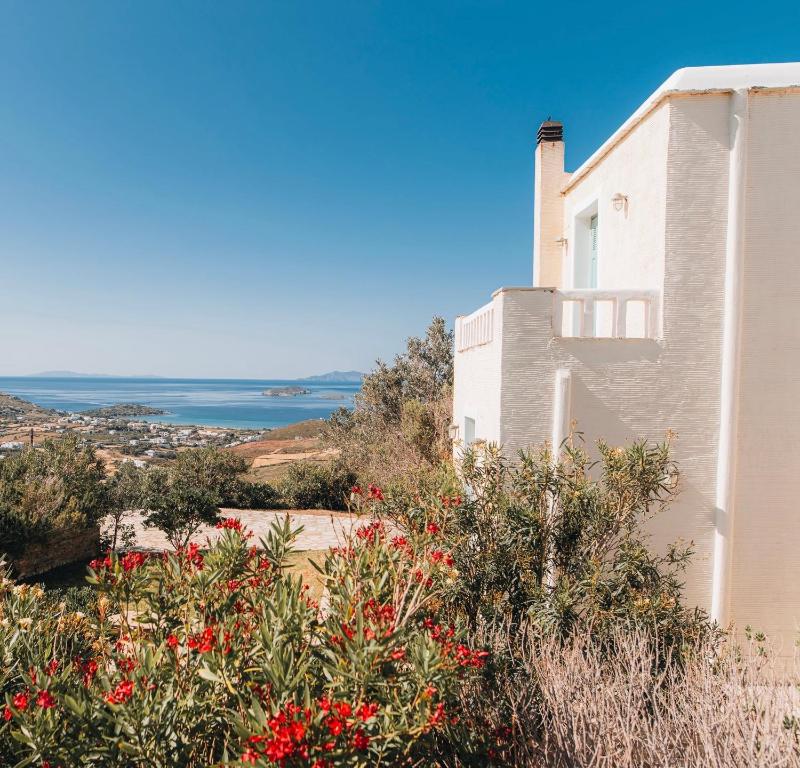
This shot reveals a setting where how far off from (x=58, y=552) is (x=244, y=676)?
45.4ft

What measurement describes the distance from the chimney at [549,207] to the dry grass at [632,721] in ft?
28.7

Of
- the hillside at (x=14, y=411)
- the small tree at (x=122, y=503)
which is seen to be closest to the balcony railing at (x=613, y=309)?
the small tree at (x=122, y=503)

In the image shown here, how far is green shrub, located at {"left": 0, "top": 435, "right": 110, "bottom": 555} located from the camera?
476 inches

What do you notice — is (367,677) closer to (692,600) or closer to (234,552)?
(234,552)

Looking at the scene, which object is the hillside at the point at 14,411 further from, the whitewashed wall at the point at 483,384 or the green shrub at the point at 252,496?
the whitewashed wall at the point at 483,384

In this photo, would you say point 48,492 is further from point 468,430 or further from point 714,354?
point 714,354

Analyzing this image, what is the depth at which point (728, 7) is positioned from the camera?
10.6 m

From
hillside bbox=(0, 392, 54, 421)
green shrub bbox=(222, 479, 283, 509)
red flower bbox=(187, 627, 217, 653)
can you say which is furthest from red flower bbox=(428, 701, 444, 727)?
hillside bbox=(0, 392, 54, 421)

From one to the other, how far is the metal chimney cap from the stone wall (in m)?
16.0

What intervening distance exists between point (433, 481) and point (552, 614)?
200cm

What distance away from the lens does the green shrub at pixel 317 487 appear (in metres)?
22.6

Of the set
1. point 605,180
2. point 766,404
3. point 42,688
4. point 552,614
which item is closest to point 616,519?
point 552,614

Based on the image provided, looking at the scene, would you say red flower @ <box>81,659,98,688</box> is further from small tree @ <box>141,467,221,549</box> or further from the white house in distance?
small tree @ <box>141,467,221,549</box>

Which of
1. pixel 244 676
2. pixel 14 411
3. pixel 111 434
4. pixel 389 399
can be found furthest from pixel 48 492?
pixel 14 411
